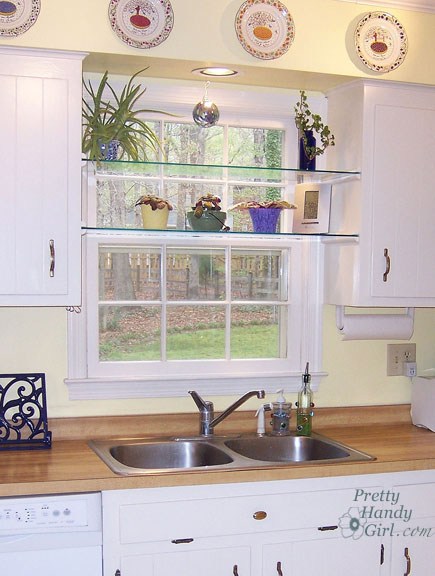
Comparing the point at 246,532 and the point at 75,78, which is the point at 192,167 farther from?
the point at 246,532

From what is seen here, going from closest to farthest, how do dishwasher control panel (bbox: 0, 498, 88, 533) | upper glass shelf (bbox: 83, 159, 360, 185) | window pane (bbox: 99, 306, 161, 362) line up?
1. dishwasher control panel (bbox: 0, 498, 88, 533)
2. upper glass shelf (bbox: 83, 159, 360, 185)
3. window pane (bbox: 99, 306, 161, 362)

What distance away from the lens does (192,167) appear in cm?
308

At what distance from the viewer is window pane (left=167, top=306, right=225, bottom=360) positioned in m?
3.31

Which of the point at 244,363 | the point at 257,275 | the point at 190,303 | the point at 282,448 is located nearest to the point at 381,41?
the point at 257,275

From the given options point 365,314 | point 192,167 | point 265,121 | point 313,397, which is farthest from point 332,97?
point 313,397

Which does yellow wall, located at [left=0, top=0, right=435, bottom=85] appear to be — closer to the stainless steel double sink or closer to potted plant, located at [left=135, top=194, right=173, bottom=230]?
potted plant, located at [left=135, top=194, right=173, bottom=230]

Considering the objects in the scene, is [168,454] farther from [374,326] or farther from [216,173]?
[216,173]

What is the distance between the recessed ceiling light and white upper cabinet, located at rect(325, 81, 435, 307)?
0.49 meters

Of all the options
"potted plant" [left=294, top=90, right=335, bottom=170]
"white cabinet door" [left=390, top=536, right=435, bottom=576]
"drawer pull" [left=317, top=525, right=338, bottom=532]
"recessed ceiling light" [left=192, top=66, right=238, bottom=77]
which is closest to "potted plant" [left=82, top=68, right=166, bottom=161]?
"recessed ceiling light" [left=192, top=66, right=238, bottom=77]

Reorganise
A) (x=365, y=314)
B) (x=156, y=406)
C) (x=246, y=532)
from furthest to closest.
A: (x=365, y=314) → (x=156, y=406) → (x=246, y=532)

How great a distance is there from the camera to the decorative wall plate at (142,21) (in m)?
2.84

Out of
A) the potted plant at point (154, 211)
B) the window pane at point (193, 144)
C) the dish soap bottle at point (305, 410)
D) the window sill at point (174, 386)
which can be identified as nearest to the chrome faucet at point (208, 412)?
the window sill at point (174, 386)

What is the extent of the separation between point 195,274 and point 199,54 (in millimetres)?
911

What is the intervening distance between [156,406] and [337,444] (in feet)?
2.44
